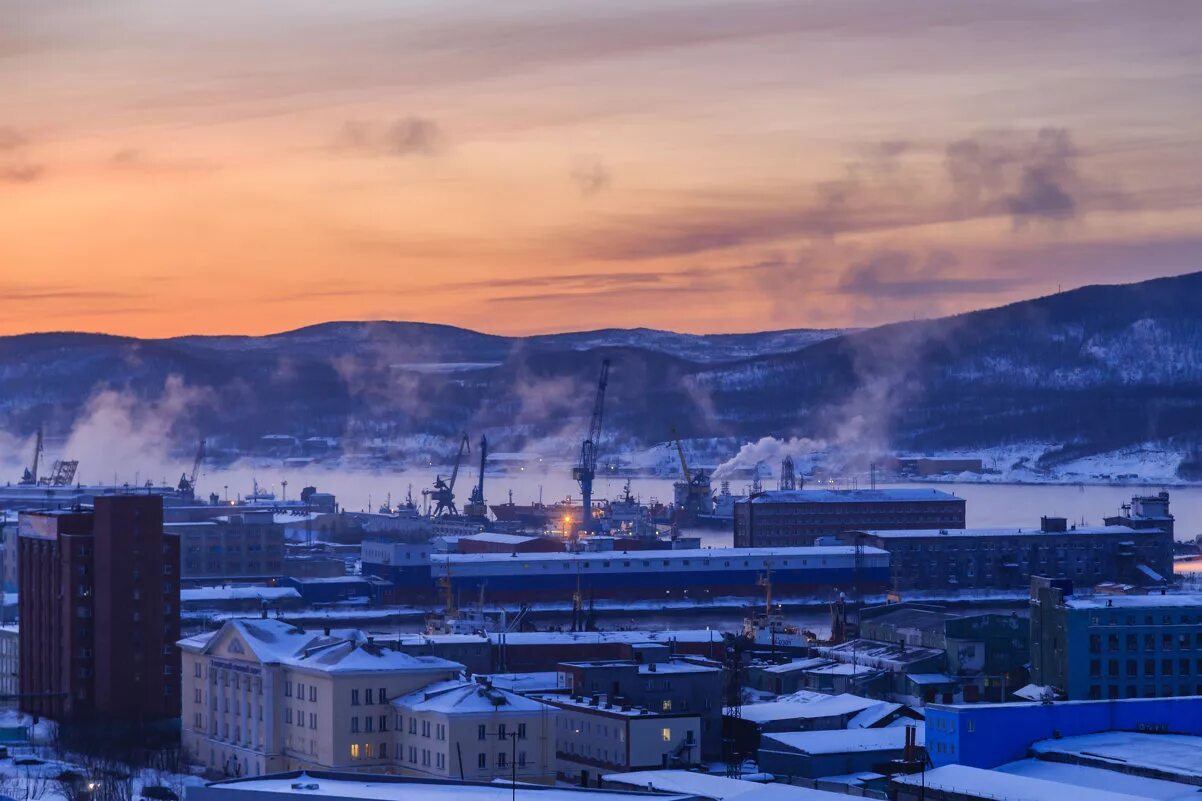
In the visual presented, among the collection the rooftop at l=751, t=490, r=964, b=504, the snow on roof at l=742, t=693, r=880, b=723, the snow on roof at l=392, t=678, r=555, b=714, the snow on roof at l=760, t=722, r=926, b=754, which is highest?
the rooftop at l=751, t=490, r=964, b=504

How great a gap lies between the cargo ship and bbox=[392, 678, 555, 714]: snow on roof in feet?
62.0

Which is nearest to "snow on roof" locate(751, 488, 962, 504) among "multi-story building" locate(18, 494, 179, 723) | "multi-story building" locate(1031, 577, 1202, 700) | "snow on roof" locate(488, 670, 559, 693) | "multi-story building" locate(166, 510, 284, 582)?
"multi-story building" locate(166, 510, 284, 582)

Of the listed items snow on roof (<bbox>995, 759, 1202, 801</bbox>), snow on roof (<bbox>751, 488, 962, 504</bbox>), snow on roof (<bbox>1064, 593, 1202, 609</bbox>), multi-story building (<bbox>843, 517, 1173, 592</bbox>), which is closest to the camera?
snow on roof (<bbox>995, 759, 1202, 801</bbox>)

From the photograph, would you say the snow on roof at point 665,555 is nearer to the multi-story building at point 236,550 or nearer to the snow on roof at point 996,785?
the multi-story building at point 236,550

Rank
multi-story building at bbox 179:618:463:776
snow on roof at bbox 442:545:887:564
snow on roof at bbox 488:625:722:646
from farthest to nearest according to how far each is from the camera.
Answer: snow on roof at bbox 442:545:887:564 < snow on roof at bbox 488:625:722:646 < multi-story building at bbox 179:618:463:776

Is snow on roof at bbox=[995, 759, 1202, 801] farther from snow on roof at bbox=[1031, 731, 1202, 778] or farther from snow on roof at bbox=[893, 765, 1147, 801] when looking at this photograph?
snow on roof at bbox=[893, 765, 1147, 801]

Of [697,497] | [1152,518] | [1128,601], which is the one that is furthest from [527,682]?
[697,497]

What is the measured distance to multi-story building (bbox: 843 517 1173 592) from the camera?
137 feet

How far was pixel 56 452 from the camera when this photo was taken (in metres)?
121

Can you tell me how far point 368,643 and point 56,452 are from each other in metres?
103

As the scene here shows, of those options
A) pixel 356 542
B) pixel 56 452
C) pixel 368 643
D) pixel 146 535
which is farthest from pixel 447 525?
pixel 56 452

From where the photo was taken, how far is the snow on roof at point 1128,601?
23125 millimetres

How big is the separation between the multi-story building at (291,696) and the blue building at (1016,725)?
440 cm

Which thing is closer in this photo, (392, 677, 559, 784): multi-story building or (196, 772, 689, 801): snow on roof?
(196, 772, 689, 801): snow on roof
